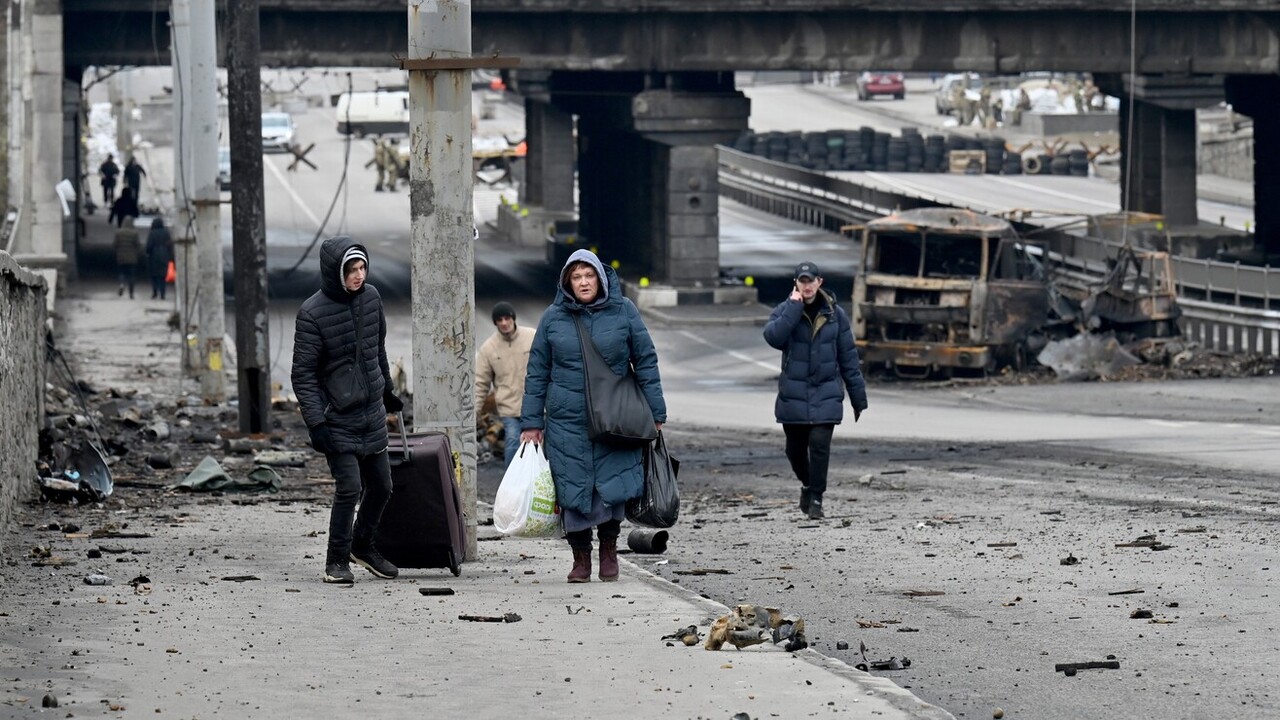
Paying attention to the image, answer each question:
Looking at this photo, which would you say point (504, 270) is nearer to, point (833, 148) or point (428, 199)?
point (833, 148)

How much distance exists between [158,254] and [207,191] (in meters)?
17.5

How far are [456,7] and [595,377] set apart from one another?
2.07 m

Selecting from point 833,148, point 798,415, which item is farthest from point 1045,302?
point 833,148

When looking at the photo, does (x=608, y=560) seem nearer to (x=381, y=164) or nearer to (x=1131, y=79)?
(x=1131, y=79)

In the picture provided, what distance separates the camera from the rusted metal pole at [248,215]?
20.7m

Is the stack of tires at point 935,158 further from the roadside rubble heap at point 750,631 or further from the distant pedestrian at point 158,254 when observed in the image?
the roadside rubble heap at point 750,631

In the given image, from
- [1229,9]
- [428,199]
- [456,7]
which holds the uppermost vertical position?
[1229,9]

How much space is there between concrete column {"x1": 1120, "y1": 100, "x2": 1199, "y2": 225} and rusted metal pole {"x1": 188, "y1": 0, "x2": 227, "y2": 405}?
28.7m

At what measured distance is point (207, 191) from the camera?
Answer: 78.2 ft

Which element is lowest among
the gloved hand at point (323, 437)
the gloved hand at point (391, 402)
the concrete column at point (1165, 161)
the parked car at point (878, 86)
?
the gloved hand at point (323, 437)

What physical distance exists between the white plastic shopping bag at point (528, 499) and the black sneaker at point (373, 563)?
2.42 ft

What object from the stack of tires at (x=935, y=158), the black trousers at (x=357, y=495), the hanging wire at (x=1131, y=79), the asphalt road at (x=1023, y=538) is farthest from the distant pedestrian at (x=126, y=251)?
the stack of tires at (x=935, y=158)

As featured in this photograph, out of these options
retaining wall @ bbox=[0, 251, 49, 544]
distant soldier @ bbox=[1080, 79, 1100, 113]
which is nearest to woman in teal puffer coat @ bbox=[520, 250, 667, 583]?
retaining wall @ bbox=[0, 251, 49, 544]

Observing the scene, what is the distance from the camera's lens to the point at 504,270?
170 ft
